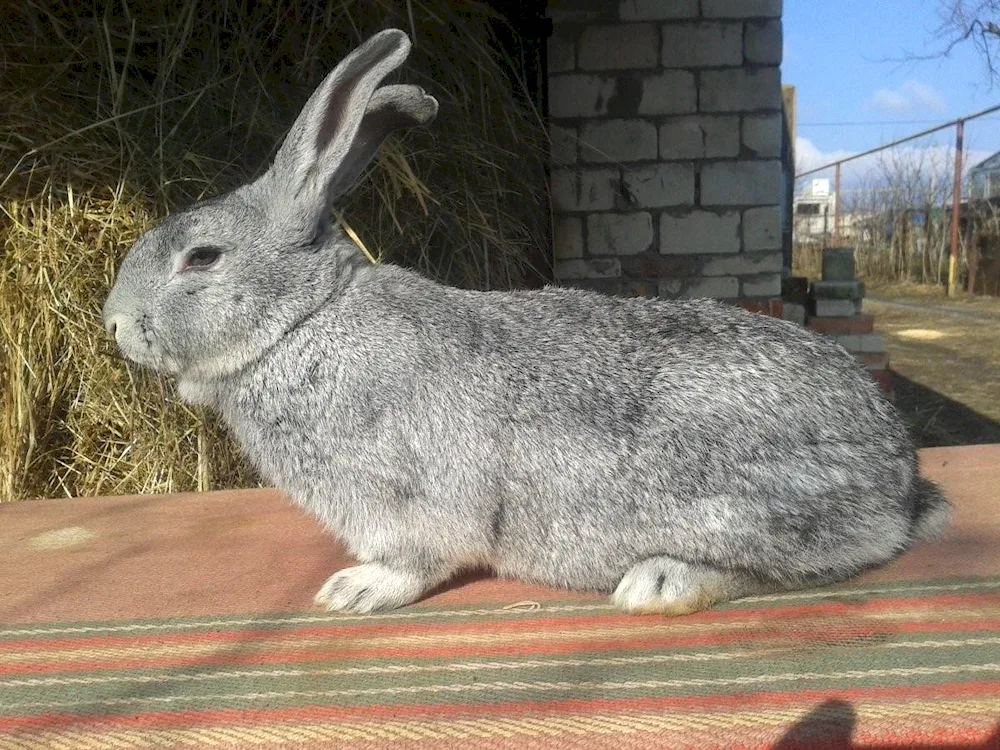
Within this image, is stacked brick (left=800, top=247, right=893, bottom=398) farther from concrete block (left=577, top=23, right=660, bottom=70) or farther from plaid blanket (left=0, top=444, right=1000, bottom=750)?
A: plaid blanket (left=0, top=444, right=1000, bottom=750)

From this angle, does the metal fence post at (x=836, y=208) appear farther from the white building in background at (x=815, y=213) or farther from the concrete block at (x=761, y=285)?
the concrete block at (x=761, y=285)

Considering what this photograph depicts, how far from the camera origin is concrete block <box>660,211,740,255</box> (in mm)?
3979

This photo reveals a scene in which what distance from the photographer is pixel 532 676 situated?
1.45 meters

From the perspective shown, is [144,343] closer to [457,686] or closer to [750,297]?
[457,686]

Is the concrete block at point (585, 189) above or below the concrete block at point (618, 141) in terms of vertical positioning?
below

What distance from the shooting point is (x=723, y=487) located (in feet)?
5.40

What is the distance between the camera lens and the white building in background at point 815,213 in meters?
16.6

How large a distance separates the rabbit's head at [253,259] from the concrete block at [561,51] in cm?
228

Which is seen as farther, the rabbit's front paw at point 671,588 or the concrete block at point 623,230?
the concrete block at point 623,230

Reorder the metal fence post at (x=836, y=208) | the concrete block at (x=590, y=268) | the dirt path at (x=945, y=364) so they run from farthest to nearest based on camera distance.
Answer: the metal fence post at (x=836, y=208)
the dirt path at (x=945, y=364)
the concrete block at (x=590, y=268)

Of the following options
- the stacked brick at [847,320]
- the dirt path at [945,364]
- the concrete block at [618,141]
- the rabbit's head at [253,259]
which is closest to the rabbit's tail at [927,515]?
the rabbit's head at [253,259]

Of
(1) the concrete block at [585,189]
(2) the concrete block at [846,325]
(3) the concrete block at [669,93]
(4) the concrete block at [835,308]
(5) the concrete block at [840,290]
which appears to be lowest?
(2) the concrete block at [846,325]

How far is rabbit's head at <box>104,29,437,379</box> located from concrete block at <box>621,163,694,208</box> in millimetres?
2296

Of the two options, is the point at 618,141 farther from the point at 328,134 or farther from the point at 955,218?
the point at 955,218
